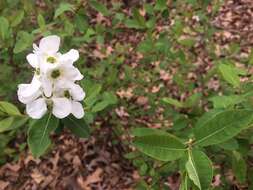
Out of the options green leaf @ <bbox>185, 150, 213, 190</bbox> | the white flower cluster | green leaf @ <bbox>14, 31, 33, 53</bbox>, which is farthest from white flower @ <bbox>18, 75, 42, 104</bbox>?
green leaf @ <bbox>14, 31, 33, 53</bbox>

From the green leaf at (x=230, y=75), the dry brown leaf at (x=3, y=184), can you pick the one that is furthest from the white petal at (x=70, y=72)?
the dry brown leaf at (x=3, y=184)

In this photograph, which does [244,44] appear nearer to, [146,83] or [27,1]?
[146,83]

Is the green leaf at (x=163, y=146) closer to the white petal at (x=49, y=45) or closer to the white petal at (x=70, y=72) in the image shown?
the white petal at (x=70, y=72)

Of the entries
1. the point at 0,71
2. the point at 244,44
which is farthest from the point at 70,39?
the point at 244,44

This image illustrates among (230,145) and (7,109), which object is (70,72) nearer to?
(7,109)

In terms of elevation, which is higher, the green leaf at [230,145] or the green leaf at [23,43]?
the green leaf at [23,43]

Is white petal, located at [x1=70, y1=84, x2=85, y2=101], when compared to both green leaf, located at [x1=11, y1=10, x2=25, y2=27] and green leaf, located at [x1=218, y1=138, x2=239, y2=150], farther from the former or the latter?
green leaf, located at [x1=11, y1=10, x2=25, y2=27]

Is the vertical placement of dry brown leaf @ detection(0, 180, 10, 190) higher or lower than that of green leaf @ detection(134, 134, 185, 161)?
lower

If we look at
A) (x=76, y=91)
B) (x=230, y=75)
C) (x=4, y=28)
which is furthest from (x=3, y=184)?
(x=76, y=91)
